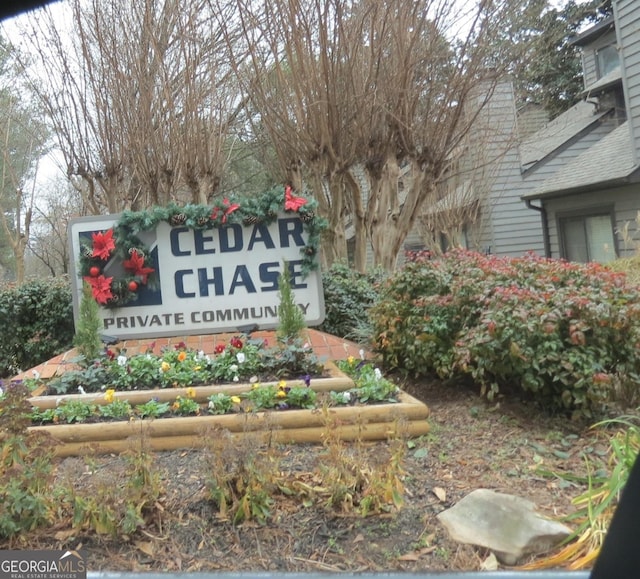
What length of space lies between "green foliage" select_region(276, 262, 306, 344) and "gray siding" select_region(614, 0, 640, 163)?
27.4 ft

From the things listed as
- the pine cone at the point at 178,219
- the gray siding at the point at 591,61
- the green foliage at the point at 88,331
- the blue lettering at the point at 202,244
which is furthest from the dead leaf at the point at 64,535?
the gray siding at the point at 591,61

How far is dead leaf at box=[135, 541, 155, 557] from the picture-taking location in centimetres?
293

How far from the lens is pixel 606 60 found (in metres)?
14.7

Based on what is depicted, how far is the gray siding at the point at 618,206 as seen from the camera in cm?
1188

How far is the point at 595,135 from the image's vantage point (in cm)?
1517

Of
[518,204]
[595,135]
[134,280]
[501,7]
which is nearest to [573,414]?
[134,280]

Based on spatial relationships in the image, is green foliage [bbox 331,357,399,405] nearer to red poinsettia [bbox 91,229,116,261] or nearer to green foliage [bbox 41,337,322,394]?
green foliage [bbox 41,337,322,394]

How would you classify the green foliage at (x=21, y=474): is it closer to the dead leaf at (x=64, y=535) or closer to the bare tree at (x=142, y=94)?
the dead leaf at (x=64, y=535)

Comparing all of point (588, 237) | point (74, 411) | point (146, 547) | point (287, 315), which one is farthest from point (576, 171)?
point (146, 547)

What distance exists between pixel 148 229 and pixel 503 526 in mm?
5133

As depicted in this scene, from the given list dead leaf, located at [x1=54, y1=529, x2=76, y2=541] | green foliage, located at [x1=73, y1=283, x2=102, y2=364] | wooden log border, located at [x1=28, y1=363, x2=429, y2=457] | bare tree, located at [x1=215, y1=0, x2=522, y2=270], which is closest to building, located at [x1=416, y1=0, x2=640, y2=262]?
bare tree, located at [x1=215, y1=0, x2=522, y2=270]

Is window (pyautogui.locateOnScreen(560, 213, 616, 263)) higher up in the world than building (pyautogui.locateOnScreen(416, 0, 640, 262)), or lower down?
lower down

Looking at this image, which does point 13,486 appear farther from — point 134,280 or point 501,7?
point 501,7

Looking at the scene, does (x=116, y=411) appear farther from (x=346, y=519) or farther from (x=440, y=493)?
(x=440, y=493)
